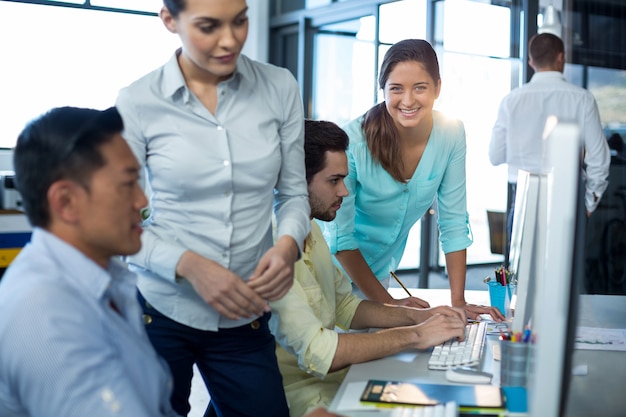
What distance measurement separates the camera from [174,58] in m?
1.64

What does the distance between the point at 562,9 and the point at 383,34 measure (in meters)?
1.50

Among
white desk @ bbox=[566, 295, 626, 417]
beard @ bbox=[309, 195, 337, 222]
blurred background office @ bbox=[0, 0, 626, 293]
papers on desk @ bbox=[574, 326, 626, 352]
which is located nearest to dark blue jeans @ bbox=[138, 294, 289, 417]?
beard @ bbox=[309, 195, 337, 222]

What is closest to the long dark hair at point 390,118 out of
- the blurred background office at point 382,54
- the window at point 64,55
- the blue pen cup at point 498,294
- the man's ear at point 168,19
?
the blue pen cup at point 498,294

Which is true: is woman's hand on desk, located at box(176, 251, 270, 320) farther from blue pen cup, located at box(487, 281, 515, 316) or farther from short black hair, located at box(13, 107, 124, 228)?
blue pen cup, located at box(487, 281, 515, 316)

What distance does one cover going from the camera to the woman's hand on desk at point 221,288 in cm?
145

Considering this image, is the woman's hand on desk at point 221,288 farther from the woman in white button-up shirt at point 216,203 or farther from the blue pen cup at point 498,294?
the blue pen cup at point 498,294

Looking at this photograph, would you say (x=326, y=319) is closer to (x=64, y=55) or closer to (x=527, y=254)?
(x=527, y=254)

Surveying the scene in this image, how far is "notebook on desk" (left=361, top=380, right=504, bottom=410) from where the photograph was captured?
51.2 inches

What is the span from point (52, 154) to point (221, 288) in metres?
0.45

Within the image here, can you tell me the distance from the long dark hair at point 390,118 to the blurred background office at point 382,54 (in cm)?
167

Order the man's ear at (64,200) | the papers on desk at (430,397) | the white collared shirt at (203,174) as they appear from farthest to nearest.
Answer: the white collared shirt at (203,174)
the papers on desk at (430,397)
the man's ear at (64,200)

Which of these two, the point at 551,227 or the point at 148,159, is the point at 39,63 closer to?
the point at 148,159

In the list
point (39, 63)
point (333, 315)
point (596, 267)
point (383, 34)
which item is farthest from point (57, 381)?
point (39, 63)

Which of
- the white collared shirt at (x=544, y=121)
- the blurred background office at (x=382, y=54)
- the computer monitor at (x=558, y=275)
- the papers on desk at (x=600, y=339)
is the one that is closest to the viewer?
the computer monitor at (x=558, y=275)
